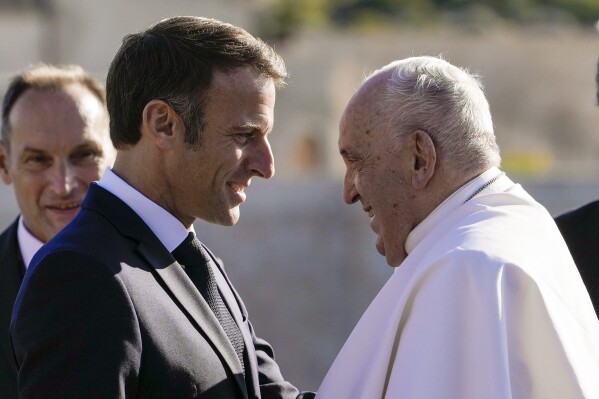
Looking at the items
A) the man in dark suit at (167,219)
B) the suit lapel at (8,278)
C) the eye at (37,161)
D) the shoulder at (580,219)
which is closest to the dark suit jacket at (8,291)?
the suit lapel at (8,278)

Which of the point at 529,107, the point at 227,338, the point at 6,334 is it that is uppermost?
the point at 227,338

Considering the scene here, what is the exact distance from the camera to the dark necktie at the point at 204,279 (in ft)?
10.3

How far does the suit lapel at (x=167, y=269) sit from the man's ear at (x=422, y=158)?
2.26 ft

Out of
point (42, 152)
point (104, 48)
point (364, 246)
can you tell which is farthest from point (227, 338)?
point (104, 48)

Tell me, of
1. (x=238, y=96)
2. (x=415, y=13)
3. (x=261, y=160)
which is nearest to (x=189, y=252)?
(x=261, y=160)

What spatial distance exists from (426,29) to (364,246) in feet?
71.5

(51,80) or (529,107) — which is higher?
(51,80)

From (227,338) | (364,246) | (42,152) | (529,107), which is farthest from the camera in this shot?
(529,107)

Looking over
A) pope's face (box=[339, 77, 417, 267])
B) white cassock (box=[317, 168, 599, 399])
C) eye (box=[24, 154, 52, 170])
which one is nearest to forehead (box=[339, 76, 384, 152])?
pope's face (box=[339, 77, 417, 267])

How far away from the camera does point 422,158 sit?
3111mm

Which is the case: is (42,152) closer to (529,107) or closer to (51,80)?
(51,80)

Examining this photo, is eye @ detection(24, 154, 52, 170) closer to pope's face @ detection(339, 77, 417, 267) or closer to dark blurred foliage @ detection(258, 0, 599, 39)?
pope's face @ detection(339, 77, 417, 267)

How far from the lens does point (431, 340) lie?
9.19ft

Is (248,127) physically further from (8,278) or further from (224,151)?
(8,278)
